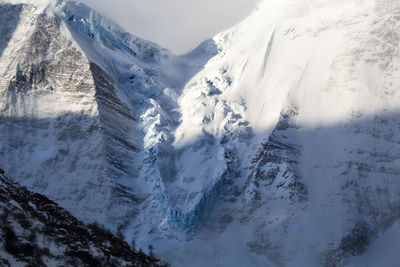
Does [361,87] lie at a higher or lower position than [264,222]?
higher

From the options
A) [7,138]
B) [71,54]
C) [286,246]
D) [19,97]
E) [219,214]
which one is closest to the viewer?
[286,246]

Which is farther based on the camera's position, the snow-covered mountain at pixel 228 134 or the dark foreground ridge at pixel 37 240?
the snow-covered mountain at pixel 228 134

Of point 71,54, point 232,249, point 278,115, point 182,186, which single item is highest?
point 71,54

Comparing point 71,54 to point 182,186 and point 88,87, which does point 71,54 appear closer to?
point 88,87

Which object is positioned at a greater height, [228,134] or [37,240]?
[37,240]

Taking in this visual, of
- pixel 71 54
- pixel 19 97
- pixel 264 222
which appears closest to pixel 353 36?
pixel 264 222

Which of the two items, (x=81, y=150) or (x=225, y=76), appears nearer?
(x=81, y=150)

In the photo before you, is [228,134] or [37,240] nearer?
[37,240]

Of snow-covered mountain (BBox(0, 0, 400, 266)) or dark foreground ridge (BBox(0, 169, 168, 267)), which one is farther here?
snow-covered mountain (BBox(0, 0, 400, 266))
